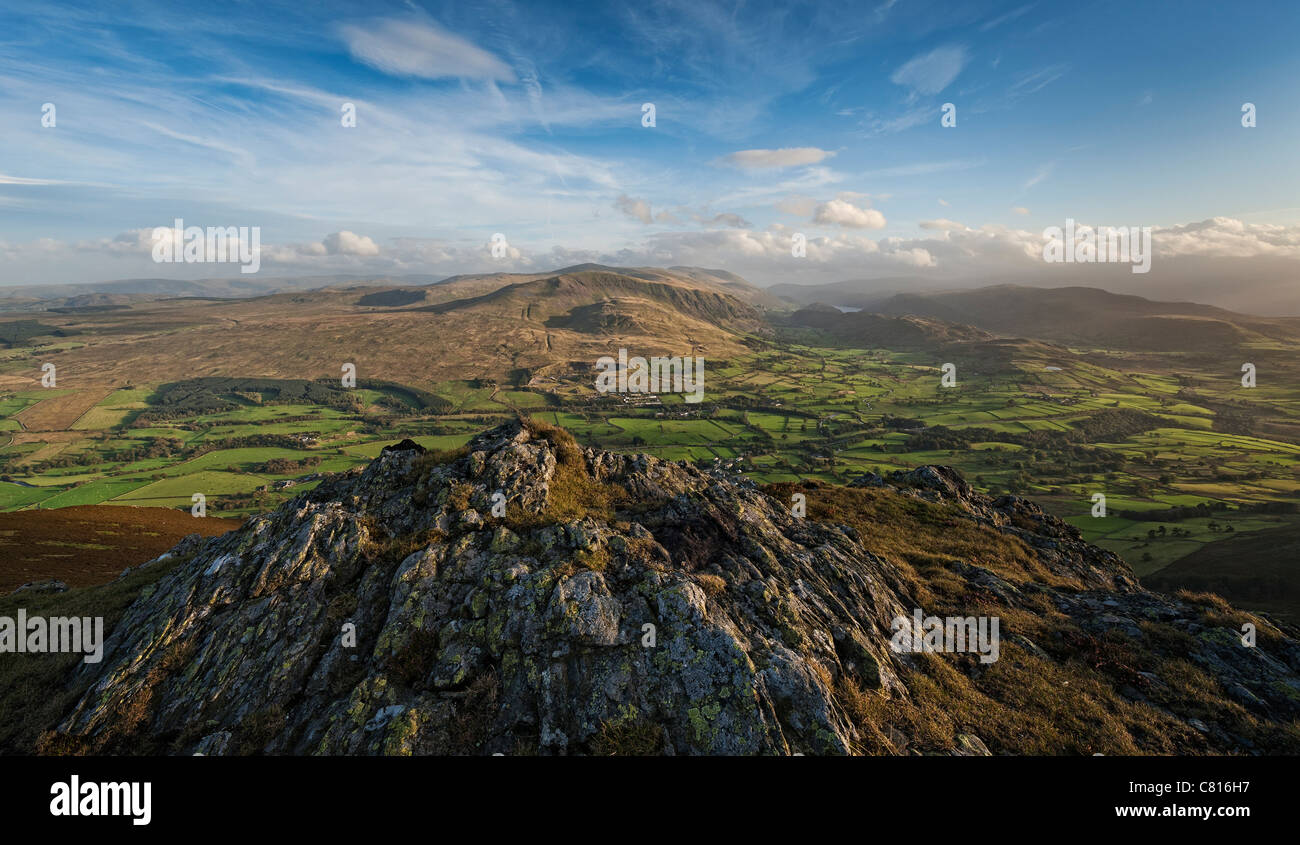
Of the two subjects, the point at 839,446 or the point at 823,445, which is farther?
→ the point at 823,445

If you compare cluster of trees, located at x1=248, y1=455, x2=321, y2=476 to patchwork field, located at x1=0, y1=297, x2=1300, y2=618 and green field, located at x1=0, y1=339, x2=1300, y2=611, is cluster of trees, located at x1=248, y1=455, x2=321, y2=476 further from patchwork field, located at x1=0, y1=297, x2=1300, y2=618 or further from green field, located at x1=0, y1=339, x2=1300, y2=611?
green field, located at x1=0, y1=339, x2=1300, y2=611

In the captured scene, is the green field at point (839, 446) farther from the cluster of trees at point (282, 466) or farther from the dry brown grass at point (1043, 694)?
the dry brown grass at point (1043, 694)

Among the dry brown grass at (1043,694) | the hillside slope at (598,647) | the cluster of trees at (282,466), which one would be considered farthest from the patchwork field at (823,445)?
the hillside slope at (598,647)

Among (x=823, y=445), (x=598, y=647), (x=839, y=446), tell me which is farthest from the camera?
(x=823, y=445)

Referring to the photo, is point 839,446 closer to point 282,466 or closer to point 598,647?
point 598,647

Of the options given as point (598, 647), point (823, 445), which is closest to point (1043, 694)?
point (598, 647)

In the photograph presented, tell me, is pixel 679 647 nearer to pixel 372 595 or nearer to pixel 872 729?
pixel 872 729

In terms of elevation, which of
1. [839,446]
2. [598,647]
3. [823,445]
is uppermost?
[598,647]

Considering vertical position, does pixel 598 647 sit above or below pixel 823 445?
above

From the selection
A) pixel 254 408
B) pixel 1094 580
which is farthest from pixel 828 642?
pixel 254 408

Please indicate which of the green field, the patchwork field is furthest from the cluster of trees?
the green field
